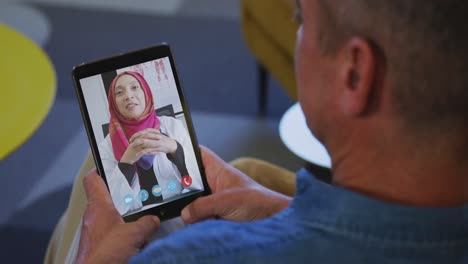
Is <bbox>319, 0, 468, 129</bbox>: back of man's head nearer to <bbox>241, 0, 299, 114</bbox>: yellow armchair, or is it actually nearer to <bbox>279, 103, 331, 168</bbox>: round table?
<bbox>279, 103, 331, 168</bbox>: round table

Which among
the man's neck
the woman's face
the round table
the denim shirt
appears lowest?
the round table

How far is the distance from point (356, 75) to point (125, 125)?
1.67 ft

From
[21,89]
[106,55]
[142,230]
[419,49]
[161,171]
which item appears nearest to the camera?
[419,49]

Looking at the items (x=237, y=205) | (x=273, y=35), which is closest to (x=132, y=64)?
(x=237, y=205)

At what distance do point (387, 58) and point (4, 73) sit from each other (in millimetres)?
1293

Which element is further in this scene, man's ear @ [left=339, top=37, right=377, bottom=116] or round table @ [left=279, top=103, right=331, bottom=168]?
round table @ [left=279, top=103, right=331, bottom=168]

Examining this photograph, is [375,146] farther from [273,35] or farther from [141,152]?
[273,35]

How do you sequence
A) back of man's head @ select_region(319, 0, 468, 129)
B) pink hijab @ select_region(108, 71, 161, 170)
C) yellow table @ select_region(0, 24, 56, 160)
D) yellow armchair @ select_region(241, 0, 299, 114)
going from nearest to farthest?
1. back of man's head @ select_region(319, 0, 468, 129)
2. pink hijab @ select_region(108, 71, 161, 170)
3. yellow table @ select_region(0, 24, 56, 160)
4. yellow armchair @ select_region(241, 0, 299, 114)

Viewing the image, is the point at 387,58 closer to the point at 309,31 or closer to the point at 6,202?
the point at 309,31

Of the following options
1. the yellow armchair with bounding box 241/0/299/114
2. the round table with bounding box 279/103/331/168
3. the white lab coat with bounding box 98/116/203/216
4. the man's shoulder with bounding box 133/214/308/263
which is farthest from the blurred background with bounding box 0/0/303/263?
the man's shoulder with bounding box 133/214/308/263

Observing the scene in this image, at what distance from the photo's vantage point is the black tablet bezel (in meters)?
0.99

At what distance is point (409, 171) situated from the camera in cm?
57

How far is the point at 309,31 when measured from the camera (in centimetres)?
59

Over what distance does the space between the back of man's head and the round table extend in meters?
1.00
